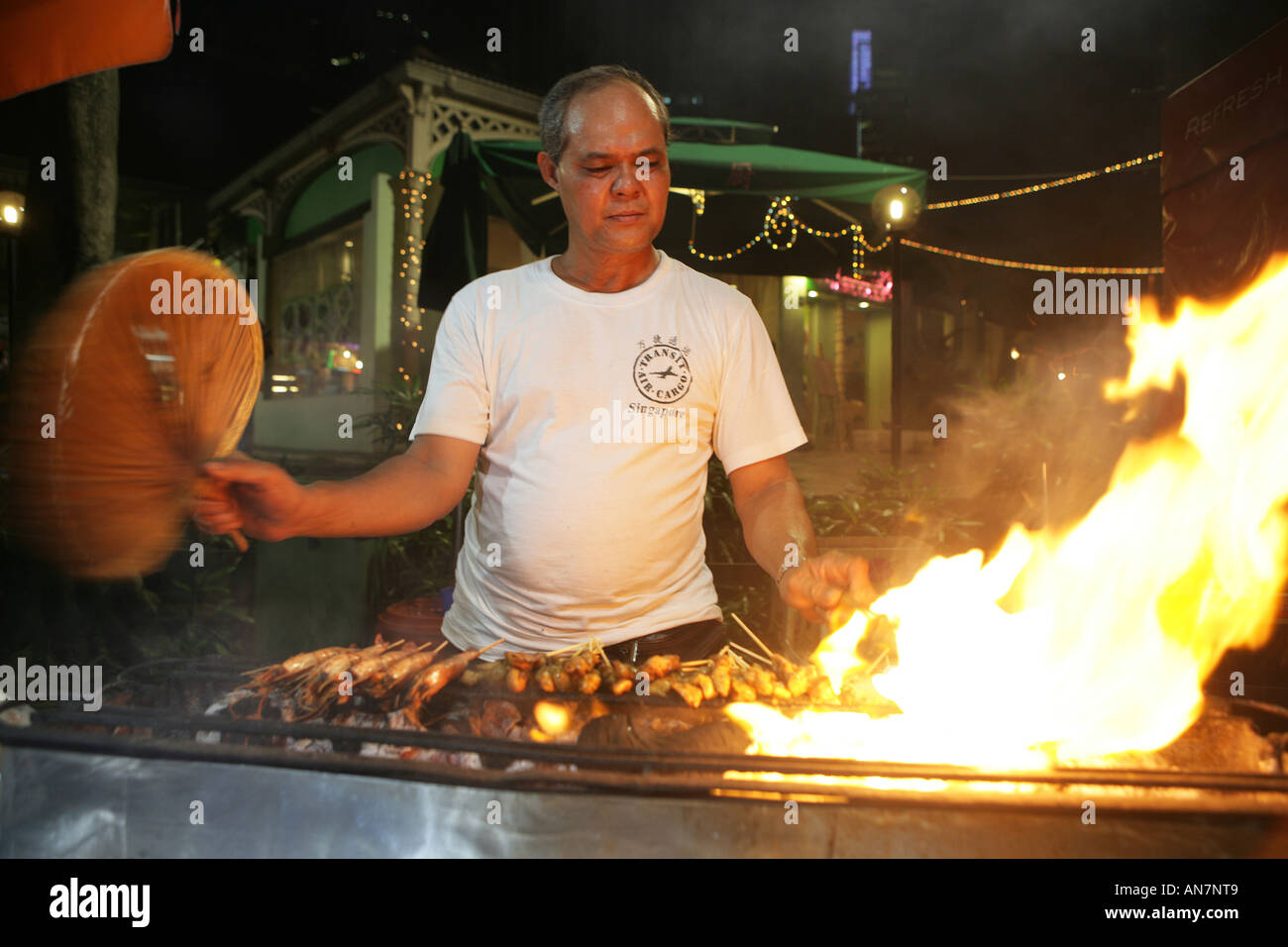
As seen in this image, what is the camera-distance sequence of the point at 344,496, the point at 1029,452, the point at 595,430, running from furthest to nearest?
the point at 1029,452 → the point at 595,430 → the point at 344,496

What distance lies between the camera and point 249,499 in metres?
1.70

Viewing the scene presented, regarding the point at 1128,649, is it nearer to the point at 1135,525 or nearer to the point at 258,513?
the point at 1135,525

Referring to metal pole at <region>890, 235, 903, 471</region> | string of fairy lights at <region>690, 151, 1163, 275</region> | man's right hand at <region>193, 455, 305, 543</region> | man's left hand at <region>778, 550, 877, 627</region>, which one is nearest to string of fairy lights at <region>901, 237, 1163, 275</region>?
string of fairy lights at <region>690, 151, 1163, 275</region>

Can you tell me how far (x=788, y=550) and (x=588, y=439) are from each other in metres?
0.73

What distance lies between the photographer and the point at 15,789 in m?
1.61

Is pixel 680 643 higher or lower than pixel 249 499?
lower

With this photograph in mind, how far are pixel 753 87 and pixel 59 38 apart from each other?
887 cm

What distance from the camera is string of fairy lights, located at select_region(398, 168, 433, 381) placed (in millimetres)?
8406

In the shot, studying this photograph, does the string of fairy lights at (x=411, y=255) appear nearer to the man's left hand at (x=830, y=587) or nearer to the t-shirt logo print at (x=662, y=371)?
the t-shirt logo print at (x=662, y=371)

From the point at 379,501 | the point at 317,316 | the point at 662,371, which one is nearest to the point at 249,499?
the point at 379,501

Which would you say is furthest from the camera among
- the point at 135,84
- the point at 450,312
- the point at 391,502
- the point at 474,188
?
the point at 135,84

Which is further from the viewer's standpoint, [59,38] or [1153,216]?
[1153,216]

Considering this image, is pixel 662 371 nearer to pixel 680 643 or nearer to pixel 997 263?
pixel 680 643
